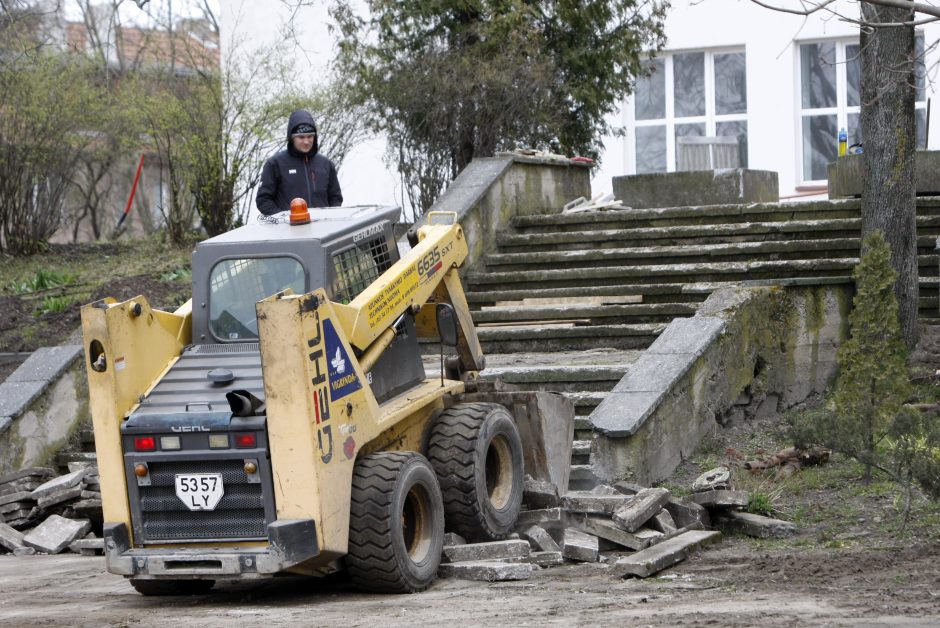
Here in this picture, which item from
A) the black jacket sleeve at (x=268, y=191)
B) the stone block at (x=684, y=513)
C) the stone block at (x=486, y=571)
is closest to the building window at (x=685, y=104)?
the black jacket sleeve at (x=268, y=191)

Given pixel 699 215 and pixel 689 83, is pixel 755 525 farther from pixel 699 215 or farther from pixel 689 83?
pixel 689 83

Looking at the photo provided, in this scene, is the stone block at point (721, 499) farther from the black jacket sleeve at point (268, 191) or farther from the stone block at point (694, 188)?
the stone block at point (694, 188)

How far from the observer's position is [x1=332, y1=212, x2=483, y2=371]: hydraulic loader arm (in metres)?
7.12

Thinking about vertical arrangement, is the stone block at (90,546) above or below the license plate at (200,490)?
below

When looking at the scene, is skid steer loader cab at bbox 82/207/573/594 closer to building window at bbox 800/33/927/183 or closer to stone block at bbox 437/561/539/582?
stone block at bbox 437/561/539/582

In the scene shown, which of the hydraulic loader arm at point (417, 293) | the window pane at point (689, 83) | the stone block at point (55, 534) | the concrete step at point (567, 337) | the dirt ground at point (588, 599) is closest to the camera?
the dirt ground at point (588, 599)

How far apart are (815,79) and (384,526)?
18.5 metres

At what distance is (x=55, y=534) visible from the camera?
31.5ft

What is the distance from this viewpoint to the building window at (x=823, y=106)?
23169 mm

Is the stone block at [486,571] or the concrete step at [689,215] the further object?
the concrete step at [689,215]

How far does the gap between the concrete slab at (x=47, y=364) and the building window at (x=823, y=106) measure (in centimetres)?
1497


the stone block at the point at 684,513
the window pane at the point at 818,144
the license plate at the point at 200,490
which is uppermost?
the window pane at the point at 818,144

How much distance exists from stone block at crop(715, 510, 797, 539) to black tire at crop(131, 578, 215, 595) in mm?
3305

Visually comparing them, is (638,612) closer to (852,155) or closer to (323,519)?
(323,519)
